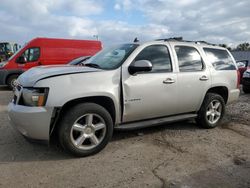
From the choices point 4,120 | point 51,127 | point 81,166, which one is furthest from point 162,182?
point 4,120

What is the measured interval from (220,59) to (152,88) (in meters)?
2.13

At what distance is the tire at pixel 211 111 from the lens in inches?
229

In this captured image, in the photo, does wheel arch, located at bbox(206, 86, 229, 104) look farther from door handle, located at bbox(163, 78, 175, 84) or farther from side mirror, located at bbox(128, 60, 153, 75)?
side mirror, located at bbox(128, 60, 153, 75)

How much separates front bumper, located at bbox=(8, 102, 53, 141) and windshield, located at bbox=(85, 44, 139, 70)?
1310 mm

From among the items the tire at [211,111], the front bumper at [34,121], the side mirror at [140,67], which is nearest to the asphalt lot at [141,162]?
the tire at [211,111]

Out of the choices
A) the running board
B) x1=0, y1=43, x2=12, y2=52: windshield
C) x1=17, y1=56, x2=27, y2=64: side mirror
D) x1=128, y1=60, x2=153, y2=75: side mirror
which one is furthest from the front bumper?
x1=0, y1=43, x2=12, y2=52: windshield

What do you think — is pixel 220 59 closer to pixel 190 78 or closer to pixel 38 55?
pixel 190 78

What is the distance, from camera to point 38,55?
12.3 m

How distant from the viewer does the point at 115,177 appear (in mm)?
3646

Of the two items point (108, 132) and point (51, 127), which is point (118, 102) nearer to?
point (108, 132)

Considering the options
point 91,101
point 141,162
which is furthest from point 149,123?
point 91,101

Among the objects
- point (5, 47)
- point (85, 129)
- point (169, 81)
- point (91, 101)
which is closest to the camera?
point (85, 129)

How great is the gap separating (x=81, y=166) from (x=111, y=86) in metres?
1.27

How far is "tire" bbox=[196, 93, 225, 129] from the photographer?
19.1 ft
